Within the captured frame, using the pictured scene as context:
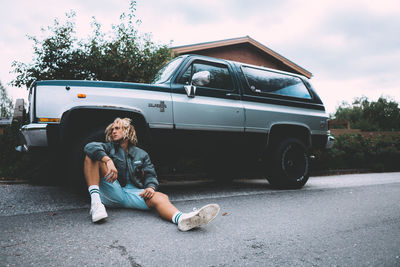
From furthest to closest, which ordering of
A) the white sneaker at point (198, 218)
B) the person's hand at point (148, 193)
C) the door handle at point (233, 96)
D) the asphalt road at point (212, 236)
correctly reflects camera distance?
the door handle at point (233, 96), the person's hand at point (148, 193), the white sneaker at point (198, 218), the asphalt road at point (212, 236)

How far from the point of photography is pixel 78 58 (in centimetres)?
929

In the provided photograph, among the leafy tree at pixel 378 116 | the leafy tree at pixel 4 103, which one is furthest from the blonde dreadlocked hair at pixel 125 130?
the leafy tree at pixel 4 103

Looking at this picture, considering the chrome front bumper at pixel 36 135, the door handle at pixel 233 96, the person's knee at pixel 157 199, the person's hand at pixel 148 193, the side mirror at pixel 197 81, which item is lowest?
the person's knee at pixel 157 199

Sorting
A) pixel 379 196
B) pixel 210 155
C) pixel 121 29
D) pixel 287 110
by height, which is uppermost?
pixel 121 29

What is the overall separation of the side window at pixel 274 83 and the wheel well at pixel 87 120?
213 cm

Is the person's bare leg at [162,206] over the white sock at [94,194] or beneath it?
beneath

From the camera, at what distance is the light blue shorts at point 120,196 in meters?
3.06

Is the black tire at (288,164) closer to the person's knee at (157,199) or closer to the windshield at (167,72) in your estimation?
the windshield at (167,72)

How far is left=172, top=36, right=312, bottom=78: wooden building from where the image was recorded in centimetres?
1474

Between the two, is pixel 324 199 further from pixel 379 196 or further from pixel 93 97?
pixel 93 97

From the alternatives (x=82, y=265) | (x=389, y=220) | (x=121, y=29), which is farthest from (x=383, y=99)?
(x=82, y=265)

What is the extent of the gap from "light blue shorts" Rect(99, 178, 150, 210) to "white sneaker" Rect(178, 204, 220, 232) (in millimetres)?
754

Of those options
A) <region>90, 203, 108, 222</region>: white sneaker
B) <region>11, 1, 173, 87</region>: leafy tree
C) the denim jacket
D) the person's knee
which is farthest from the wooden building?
<region>90, 203, 108, 222</region>: white sneaker

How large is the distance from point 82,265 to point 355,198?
4.05 metres
